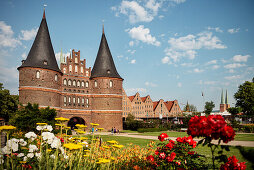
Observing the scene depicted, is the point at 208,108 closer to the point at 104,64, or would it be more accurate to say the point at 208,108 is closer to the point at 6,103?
the point at 104,64

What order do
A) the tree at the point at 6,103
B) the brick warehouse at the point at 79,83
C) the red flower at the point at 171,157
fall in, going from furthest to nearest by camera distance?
the tree at the point at 6,103
the brick warehouse at the point at 79,83
the red flower at the point at 171,157

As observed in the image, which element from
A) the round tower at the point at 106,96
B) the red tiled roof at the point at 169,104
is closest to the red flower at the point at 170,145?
the round tower at the point at 106,96

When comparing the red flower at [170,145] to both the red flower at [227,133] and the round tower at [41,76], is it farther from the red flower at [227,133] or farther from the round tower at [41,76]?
the round tower at [41,76]

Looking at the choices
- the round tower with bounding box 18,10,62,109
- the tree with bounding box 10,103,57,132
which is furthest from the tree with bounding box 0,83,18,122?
the tree with bounding box 10,103,57,132

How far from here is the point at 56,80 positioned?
3491cm

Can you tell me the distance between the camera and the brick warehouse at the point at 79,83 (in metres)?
33.6

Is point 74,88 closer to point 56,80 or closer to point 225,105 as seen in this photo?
point 56,80

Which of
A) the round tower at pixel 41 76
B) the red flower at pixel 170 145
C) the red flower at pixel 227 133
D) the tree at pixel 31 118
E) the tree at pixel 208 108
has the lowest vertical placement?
the tree at pixel 208 108

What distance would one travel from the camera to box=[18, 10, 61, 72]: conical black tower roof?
33.0 m

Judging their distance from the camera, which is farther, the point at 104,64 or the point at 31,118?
the point at 104,64

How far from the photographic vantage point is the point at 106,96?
127 feet

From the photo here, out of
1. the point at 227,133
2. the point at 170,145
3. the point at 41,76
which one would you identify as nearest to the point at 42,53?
the point at 41,76

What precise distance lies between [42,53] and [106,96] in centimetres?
1379

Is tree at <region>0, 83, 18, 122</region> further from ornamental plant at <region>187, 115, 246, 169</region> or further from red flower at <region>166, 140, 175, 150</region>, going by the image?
ornamental plant at <region>187, 115, 246, 169</region>
